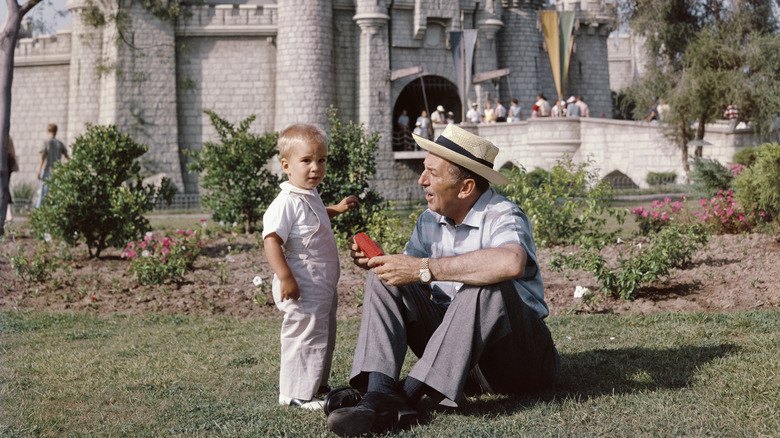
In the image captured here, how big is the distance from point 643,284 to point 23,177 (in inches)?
941

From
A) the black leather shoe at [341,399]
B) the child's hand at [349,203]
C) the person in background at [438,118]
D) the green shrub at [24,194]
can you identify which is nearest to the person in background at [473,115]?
the person in background at [438,118]

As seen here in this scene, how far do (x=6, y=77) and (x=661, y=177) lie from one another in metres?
20.5

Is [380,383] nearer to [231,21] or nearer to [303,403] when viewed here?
[303,403]

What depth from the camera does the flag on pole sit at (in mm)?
22219

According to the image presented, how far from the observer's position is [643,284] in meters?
6.42

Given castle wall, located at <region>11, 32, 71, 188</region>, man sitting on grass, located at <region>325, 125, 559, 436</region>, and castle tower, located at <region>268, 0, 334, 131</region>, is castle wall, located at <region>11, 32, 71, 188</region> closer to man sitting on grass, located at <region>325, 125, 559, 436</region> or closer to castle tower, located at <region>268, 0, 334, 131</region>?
castle tower, located at <region>268, 0, 334, 131</region>

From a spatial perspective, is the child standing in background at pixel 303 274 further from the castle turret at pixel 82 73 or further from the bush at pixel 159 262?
the castle turret at pixel 82 73

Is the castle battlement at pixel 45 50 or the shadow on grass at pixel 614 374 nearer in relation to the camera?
the shadow on grass at pixel 614 374

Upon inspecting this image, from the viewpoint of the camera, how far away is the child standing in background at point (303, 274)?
362 centimetres

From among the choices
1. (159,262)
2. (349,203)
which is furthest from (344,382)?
(159,262)

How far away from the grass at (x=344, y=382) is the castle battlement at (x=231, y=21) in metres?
19.8

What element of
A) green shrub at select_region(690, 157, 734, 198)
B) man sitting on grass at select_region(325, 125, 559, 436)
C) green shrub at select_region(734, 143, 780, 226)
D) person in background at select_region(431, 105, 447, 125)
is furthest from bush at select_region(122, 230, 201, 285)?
person in background at select_region(431, 105, 447, 125)

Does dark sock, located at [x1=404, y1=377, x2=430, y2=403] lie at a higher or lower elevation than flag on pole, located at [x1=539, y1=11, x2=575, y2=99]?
lower

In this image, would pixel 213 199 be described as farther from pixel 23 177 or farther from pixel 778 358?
pixel 23 177
